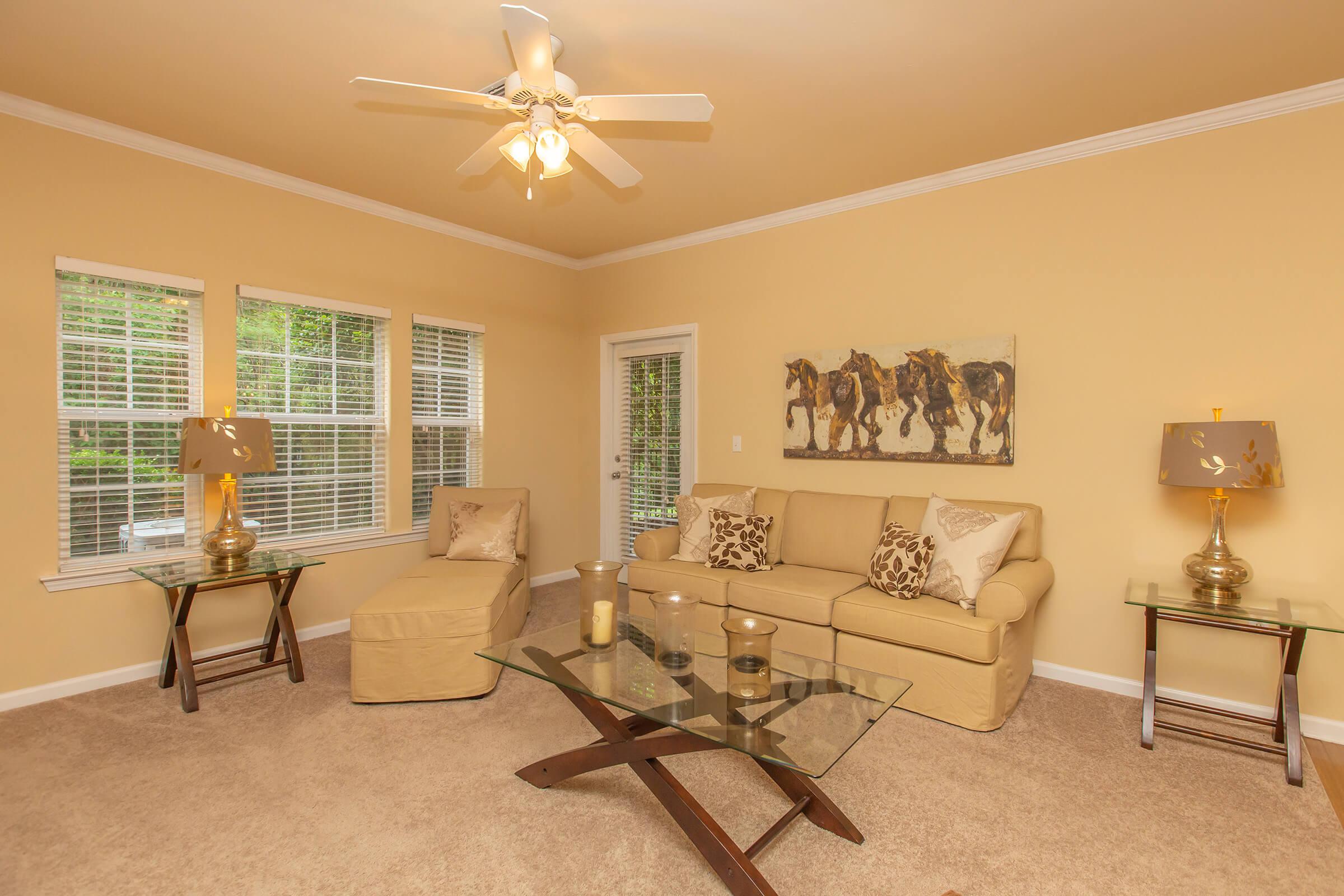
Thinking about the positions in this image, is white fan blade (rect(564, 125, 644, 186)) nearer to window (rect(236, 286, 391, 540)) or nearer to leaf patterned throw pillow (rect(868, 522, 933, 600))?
leaf patterned throw pillow (rect(868, 522, 933, 600))

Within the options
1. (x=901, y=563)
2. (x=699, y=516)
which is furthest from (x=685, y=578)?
(x=901, y=563)

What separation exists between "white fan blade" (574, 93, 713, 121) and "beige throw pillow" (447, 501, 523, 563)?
2489 mm

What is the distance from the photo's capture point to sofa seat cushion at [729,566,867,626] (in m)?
3.27

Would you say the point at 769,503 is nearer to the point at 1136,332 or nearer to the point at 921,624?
the point at 921,624

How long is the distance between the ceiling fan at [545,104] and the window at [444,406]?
226cm

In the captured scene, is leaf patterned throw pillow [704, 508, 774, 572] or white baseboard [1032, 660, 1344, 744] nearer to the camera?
white baseboard [1032, 660, 1344, 744]

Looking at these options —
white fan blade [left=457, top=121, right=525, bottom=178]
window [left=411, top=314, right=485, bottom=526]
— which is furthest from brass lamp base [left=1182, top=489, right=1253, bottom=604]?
window [left=411, top=314, right=485, bottom=526]

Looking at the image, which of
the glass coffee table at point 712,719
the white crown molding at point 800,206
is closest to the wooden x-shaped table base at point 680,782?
the glass coffee table at point 712,719

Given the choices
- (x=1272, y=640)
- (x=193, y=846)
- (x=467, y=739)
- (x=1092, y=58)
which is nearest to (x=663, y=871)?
(x=467, y=739)

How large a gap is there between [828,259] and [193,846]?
4.09 meters

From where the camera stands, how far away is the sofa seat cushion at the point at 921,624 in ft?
9.13

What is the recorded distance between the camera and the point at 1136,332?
3.20 metres

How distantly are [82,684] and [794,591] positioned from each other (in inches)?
136

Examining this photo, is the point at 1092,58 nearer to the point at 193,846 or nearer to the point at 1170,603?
the point at 1170,603
